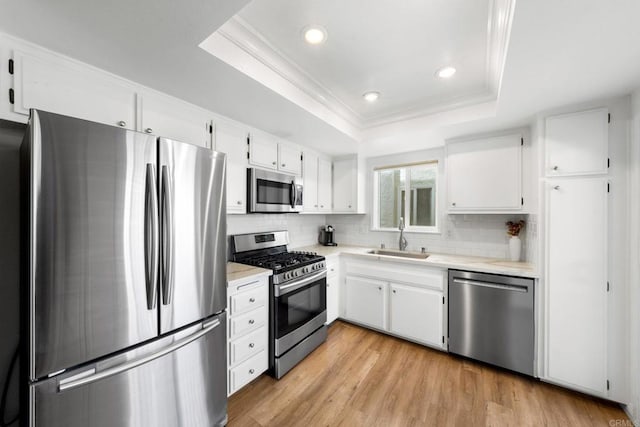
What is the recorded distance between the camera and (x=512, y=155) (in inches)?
98.0

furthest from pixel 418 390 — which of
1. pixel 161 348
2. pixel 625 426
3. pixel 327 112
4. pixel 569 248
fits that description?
pixel 327 112

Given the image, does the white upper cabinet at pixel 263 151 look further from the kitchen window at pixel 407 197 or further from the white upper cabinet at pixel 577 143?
the white upper cabinet at pixel 577 143

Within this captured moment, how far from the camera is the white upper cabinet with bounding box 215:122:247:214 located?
7.21ft

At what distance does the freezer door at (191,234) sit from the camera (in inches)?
51.4

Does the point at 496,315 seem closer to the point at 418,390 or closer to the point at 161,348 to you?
the point at 418,390

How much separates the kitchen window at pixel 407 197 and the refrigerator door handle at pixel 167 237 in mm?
2879

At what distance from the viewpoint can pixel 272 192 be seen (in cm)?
265

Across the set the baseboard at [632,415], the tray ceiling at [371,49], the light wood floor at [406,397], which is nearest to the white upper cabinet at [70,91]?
the tray ceiling at [371,49]

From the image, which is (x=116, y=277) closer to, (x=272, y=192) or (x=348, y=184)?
(x=272, y=192)

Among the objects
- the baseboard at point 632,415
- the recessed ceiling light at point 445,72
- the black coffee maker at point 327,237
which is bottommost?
the baseboard at point 632,415

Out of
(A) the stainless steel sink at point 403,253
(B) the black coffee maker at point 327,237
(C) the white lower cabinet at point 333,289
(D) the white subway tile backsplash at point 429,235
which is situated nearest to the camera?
(D) the white subway tile backsplash at point 429,235

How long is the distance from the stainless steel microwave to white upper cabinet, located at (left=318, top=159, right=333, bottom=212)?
0.54m

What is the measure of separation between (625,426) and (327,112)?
320cm

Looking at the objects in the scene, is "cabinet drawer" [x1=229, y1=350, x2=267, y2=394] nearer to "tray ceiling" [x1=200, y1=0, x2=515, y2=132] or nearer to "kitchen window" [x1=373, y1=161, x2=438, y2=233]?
"tray ceiling" [x1=200, y1=0, x2=515, y2=132]
